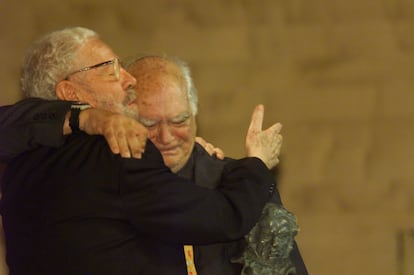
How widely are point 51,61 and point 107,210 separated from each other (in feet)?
1.48

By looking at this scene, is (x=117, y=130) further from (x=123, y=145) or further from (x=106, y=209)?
(x=106, y=209)

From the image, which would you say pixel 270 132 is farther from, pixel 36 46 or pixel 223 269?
pixel 36 46

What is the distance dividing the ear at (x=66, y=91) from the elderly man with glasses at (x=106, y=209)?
0.02 meters

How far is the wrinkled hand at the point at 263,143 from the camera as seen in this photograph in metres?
1.70

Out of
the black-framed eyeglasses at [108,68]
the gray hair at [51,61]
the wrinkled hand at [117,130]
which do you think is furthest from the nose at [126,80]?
the wrinkled hand at [117,130]

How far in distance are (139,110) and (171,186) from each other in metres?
0.65

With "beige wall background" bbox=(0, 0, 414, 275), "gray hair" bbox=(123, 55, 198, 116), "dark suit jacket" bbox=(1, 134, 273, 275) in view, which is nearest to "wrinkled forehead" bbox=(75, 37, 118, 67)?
"dark suit jacket" bbox=(1, 134, 273, 275)

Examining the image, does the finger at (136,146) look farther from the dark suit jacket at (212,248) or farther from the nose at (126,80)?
the dark suit jacket at (212,248)

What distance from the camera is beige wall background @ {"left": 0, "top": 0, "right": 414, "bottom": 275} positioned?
2521mm

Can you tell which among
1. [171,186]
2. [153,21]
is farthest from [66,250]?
[153,21]

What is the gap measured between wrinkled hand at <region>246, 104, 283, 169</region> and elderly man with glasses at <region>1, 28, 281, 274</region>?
0.19 metres

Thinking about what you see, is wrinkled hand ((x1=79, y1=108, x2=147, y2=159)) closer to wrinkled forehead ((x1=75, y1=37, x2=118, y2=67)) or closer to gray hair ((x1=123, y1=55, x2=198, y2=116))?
wrinkled forehead ((x1=75, y1=37, x2=118, y2=67))

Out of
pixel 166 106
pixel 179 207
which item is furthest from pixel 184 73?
pixel 179 207

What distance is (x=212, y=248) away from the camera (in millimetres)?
1903
